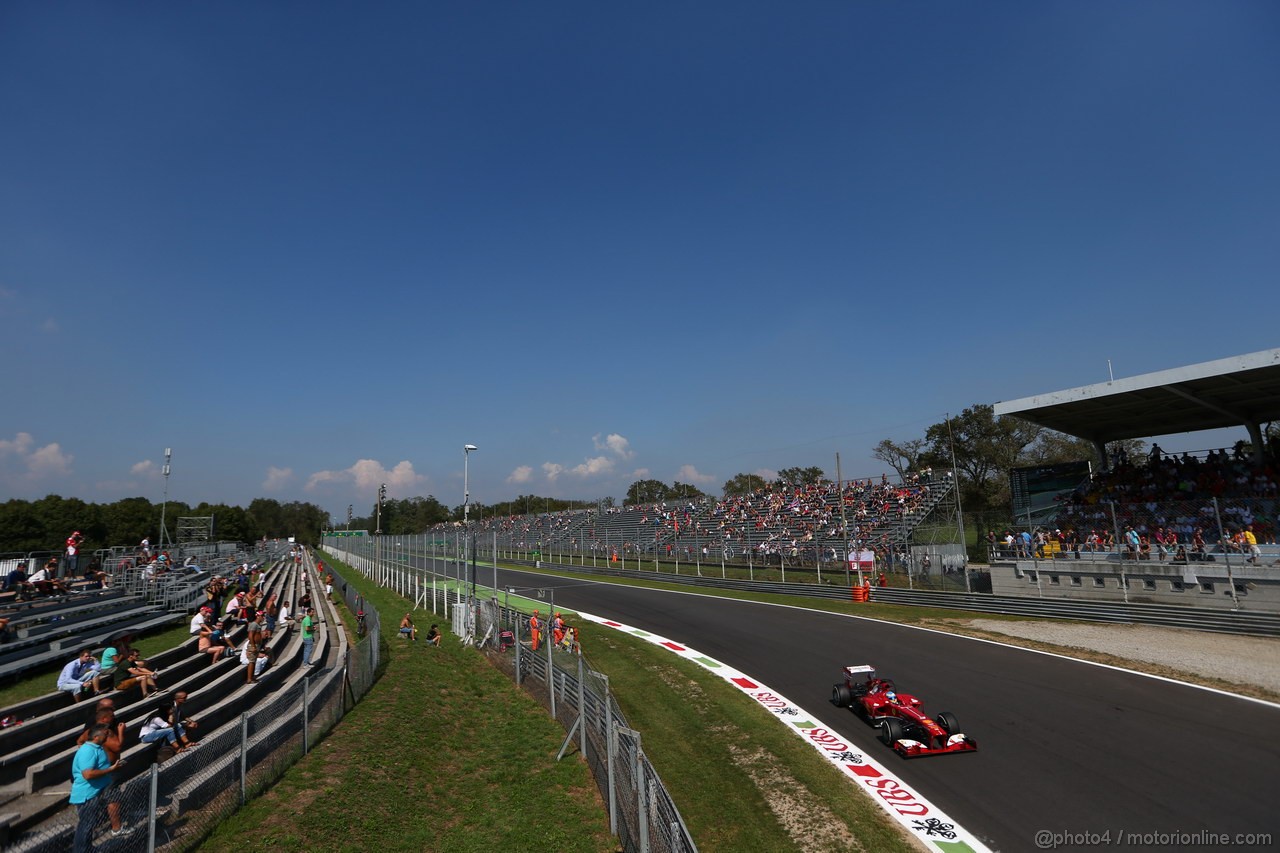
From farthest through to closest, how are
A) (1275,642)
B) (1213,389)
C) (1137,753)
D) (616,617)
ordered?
(616,617) < (1213,389) < (1275,642) < (1137,753)

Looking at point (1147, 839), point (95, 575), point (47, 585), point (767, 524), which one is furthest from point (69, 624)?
point (767, 524)

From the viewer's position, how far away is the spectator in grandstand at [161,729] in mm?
9117

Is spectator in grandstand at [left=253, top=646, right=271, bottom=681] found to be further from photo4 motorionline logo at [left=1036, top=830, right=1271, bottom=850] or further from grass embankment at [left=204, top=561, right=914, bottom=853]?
photo4 motorionline logo at [left=1036, top=830, right=1271, bottom=850]

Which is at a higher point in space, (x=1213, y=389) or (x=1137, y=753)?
(x=1213, y=389)

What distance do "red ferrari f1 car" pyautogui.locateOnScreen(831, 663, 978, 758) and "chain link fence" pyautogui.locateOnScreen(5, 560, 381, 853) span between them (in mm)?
9436

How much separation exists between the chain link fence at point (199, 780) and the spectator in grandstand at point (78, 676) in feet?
5.76

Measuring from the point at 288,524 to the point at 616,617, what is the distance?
137 m

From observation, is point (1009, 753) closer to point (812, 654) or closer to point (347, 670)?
point (812, 654)

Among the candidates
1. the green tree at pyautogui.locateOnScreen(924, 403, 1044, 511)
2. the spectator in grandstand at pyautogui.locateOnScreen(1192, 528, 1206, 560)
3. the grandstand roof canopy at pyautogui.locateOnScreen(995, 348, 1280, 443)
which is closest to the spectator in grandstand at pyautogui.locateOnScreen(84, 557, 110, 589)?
the grandstand roof canopy at pyautogui.locateOnScreen(995, 348, 1280, 443)

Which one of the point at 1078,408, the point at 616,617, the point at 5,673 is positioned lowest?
the point at 616,617

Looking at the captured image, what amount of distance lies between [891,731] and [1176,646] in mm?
10843

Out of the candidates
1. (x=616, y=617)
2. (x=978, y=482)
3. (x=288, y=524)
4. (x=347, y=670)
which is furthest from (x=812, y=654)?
(x=288, y=524)

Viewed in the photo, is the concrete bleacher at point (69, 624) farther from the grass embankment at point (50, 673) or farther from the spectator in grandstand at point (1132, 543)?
the spectator in grandstand at point (1132, 543)

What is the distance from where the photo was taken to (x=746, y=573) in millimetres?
33281
